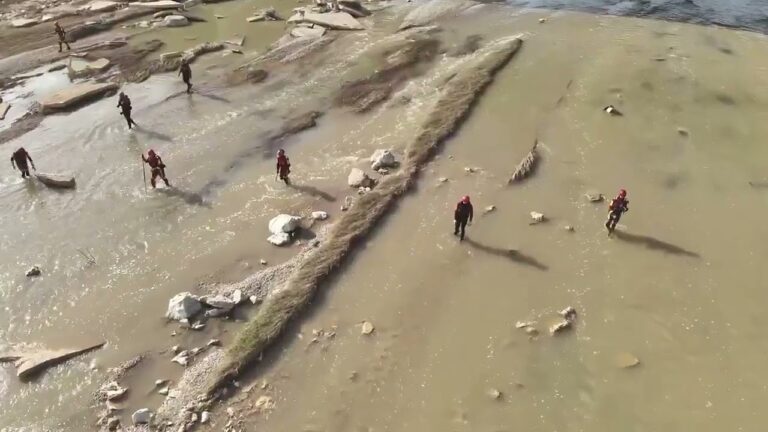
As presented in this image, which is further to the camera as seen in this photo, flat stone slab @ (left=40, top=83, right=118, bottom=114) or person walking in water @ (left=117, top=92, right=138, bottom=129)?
flat stone slab @ (left=40, top=83, right=118, bottom=114)

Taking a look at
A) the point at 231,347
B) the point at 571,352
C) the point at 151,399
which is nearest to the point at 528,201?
the point at 571,352

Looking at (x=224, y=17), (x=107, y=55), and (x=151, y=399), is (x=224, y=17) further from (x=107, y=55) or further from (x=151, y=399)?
(x=151, y=399)

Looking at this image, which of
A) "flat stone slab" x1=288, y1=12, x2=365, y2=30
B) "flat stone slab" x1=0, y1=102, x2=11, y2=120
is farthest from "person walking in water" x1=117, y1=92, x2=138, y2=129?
"flat stone slab" x1=288, y1=12, x2=365, y2=30

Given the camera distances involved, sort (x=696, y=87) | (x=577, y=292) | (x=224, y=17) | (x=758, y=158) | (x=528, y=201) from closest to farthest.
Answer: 1. (x=577, y=292)
2. (x=528, y=201)
3. (x=758, y=158)
4. (x=696, y=87)
5. (x=224, y=17)

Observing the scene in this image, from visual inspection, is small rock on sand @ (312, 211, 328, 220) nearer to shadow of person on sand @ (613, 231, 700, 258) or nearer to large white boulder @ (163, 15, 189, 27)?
shadow of person on sand @ (613, 231, 700, 258)

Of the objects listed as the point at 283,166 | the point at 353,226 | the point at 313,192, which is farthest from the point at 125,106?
the point at 353,226
